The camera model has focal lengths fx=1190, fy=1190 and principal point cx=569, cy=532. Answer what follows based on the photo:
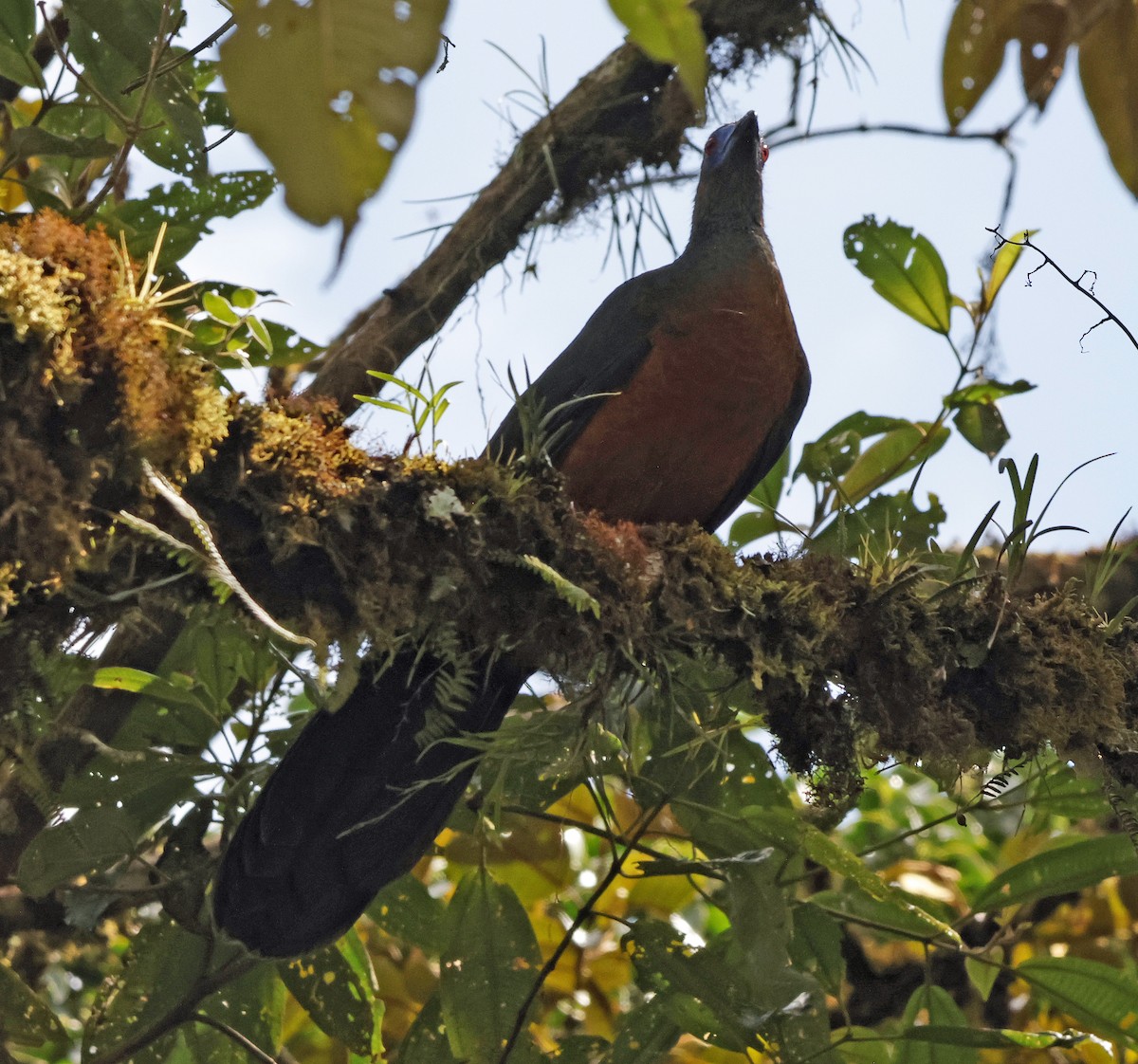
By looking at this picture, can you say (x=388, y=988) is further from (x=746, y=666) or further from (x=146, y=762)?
(x=746, y=666)

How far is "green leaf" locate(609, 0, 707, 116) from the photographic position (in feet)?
1.94

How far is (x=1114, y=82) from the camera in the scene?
3.51 ft

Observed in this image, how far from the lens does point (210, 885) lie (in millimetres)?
2219

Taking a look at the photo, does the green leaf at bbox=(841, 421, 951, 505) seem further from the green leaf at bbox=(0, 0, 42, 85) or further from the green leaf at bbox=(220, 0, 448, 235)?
the green leaf at bbox=(220, 0, 448, 235)

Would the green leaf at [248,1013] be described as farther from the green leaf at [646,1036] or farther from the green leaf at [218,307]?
the green leaf at [218,307]

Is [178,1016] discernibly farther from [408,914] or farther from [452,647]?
[452,647]

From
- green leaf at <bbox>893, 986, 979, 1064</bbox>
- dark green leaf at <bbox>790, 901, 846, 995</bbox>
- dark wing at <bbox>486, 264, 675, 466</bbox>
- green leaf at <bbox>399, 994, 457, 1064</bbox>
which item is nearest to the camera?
green leaf at <bbox>893, 986, 979, 1064</bbox>

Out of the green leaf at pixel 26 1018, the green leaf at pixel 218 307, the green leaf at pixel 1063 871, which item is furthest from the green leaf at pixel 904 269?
the green leaf at pixel 26 1018

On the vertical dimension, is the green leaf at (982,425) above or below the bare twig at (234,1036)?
above

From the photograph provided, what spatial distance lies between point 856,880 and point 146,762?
129cm

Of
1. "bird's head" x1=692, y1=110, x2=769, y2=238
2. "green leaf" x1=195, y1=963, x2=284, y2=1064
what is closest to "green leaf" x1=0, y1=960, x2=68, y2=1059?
"green leaf" x1=195, y1=963, x2=284, y2=1064

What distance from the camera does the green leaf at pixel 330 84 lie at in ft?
1.86

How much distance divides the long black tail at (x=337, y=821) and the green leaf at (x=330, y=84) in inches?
60.1

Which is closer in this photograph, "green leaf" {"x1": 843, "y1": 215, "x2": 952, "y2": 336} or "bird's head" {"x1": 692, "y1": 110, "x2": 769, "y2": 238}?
"green leaf" {"x1": 843, "y1": 215, "x2": 952, "y2": 336}
